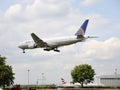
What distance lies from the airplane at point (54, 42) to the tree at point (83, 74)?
83.5 meters

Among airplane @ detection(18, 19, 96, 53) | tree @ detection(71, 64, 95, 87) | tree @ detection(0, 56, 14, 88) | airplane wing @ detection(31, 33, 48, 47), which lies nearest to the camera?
airplane @ detection(18, 19, 96, 53)

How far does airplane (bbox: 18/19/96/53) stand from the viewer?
84.2m

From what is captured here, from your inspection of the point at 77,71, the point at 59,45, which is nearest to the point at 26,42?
the point at 59,45

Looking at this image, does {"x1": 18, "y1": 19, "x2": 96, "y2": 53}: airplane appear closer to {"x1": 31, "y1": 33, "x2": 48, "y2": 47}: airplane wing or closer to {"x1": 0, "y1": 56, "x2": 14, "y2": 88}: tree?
{"x1": 31, "y1": 33, "x2": 48, "y2": 47}: airplane wing

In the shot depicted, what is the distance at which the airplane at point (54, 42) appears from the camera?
84.2 metres

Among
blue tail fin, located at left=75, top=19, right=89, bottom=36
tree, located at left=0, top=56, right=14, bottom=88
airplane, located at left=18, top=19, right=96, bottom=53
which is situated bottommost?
tree, located at left=0, top=56, right=14, bottom=88

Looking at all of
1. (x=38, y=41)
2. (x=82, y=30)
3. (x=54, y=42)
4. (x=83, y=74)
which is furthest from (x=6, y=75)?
(x=83, y=74)

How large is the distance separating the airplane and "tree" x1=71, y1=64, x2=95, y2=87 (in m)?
83.5

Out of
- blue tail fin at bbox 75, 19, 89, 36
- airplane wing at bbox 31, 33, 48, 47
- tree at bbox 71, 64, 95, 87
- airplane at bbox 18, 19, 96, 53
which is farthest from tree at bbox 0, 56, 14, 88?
Answer: tree at bbox 71, 64, 95, 87

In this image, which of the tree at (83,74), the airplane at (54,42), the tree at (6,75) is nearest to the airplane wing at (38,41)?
the airplane at (54,42)

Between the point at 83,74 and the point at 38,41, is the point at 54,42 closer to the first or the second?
the point at 38,41

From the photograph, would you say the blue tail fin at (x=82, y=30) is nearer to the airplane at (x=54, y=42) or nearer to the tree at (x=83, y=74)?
the airplane at (x=54, y=42)

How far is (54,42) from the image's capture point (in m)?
87.4

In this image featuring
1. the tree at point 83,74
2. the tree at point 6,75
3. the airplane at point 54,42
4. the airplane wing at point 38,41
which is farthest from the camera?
the tree at point 83,74
